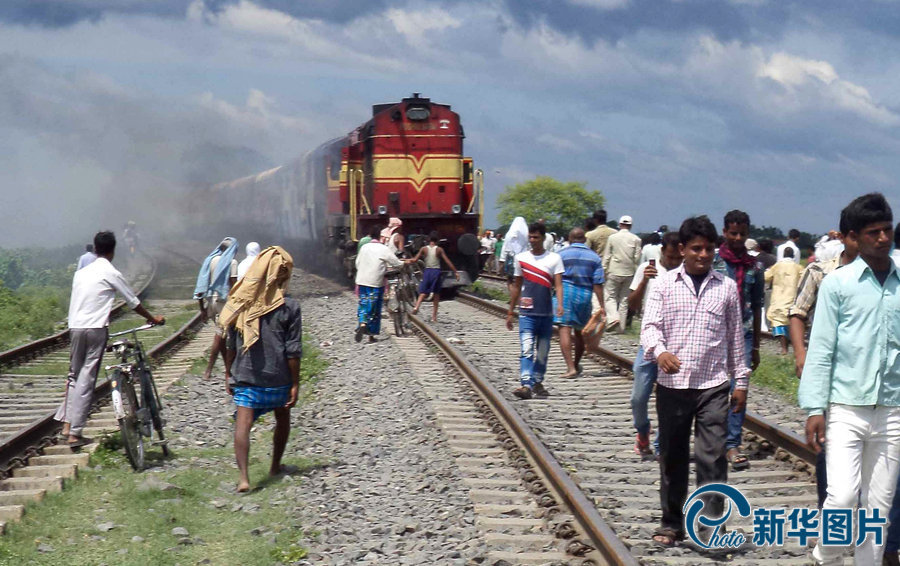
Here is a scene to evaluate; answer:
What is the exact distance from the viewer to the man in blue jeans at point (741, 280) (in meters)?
7.79

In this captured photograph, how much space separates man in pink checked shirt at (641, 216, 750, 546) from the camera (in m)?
6.08

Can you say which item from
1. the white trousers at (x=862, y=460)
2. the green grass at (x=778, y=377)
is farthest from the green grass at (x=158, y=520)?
the green grass at (x=778, y=377)

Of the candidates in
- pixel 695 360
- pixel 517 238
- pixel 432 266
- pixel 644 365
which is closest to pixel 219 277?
pixel 644 365

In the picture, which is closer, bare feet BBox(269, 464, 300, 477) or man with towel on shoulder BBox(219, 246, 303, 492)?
man with towel on shoulder BBox(219, 246, 303, 492)

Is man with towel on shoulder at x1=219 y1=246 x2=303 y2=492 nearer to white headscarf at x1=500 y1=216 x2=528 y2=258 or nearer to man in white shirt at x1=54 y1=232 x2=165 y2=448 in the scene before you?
man in white shirt at x1=54 y1=232 x2=165 y2=448

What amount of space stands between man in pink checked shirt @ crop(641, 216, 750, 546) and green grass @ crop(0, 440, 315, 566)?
90.8 inches

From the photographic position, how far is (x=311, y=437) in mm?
10312

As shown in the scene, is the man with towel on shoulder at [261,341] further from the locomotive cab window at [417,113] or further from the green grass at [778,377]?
the locomotive cab window at [417,113]

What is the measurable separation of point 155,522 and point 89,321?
2493 millimetres

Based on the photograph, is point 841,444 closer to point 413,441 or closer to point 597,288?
point 413,441

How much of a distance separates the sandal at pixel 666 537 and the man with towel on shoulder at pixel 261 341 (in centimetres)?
307

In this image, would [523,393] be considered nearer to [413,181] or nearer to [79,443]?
[79,443]

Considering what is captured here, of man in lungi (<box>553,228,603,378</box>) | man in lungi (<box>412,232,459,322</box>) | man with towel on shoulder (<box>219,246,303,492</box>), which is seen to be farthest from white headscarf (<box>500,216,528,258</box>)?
man with towel on shoulder (<box>219,246,303,492</box>)

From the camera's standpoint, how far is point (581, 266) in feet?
38.6
